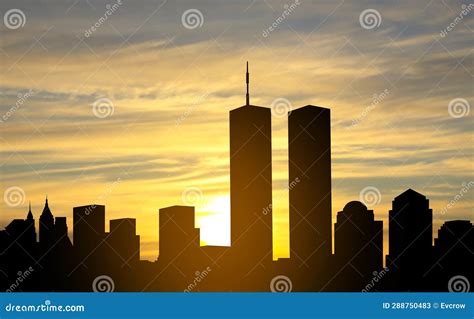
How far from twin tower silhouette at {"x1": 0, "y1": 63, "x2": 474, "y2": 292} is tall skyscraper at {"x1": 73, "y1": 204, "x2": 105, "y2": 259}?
23 centimetres

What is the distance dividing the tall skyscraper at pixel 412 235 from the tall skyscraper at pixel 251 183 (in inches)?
908

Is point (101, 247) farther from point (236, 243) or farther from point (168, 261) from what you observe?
point (236, 243)

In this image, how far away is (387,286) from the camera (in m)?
136

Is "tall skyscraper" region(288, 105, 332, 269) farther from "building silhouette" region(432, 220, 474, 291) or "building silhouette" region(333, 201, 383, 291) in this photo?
"building silhouette" region(432, 220, 474, 291)

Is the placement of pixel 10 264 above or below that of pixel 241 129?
below

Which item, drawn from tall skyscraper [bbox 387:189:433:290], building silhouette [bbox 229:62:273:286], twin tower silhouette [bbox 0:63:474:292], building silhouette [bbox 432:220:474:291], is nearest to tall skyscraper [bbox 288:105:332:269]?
twin tower silhouette [bbox 0:63:474:292]

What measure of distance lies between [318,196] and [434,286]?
Result: 2679cm

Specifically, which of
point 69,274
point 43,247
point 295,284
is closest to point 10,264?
point 43,247

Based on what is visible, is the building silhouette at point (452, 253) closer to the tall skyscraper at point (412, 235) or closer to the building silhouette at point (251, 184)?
the tall skyscraper at point (412, 235)

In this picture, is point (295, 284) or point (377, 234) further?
point (377, 234)

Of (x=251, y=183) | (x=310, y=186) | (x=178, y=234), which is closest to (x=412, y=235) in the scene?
(x=310, y=186)

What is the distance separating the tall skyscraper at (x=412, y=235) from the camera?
433ft

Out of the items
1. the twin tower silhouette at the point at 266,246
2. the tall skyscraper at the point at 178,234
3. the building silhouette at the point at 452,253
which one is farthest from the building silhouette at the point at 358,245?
the tall skyscraper at the point at 178,234

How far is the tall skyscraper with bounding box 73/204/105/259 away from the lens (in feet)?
452
